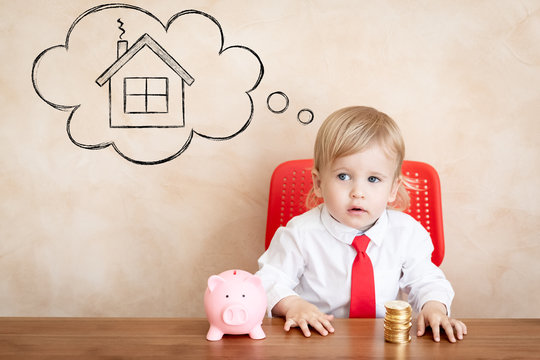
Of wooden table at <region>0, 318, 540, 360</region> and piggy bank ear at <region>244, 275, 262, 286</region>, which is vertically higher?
piggy bank ear at <region>244, 275, 262, 286</region>

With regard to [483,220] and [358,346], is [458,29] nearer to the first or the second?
[483,220]

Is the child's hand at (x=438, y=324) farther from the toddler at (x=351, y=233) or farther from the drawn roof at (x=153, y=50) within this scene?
the drawn roof at (x=153, y=50)

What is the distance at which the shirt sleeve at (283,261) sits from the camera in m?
1.46

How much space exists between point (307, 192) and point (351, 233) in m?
0.27

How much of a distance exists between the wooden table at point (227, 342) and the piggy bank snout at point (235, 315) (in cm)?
4

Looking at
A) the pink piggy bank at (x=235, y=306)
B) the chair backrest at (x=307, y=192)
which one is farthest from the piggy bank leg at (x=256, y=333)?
the chair backrest at (x=307, y=192)

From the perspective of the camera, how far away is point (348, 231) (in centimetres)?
149

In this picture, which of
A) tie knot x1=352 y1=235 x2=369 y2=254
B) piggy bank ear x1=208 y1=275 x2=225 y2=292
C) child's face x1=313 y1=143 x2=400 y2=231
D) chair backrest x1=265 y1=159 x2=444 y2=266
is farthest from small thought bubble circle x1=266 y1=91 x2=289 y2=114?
piggy bank ear x1=208 y1=275 x2=225 y2=292

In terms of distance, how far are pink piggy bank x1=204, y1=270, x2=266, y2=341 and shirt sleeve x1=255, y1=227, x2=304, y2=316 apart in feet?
1.18

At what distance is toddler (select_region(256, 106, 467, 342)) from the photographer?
4.64 feet

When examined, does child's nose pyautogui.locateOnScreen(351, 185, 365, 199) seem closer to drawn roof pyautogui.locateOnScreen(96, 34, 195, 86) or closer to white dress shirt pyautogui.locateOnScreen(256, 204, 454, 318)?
white dress shirt pyautogui.locateOnScreen(256, 204, 454, 318)

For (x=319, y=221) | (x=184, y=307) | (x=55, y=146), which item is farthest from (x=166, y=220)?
(x=319, y=221)

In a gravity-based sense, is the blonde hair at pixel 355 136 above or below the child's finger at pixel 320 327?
above

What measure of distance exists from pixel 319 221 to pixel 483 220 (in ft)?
2.28
